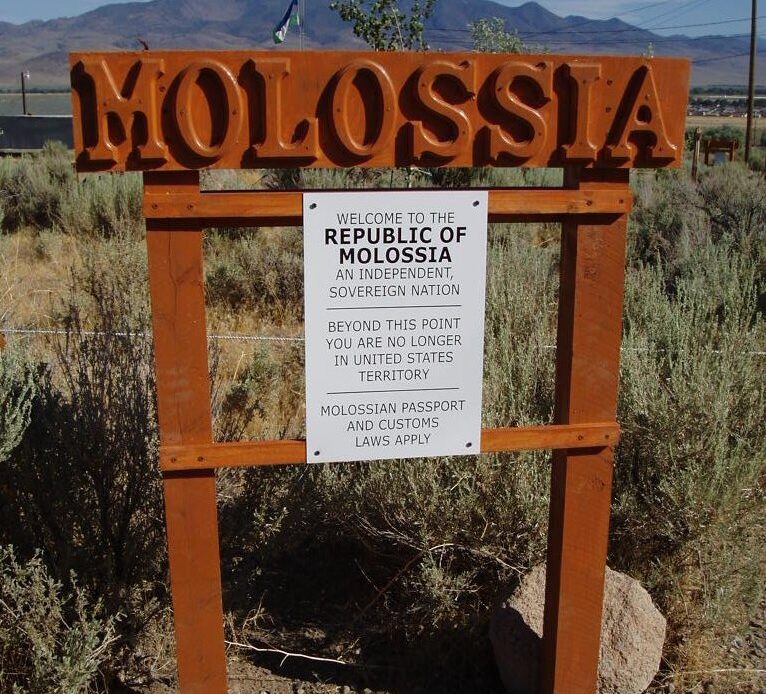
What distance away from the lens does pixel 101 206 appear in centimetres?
1188

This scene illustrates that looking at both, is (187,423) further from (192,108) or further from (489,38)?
(489,38)

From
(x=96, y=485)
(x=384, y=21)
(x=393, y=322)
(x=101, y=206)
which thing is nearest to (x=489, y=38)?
(x=384, y=21)

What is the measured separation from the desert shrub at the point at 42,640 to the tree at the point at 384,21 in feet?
28.0

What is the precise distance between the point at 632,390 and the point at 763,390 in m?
0.73

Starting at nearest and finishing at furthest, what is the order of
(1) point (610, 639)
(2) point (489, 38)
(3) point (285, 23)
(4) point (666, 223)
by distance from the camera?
1. (1) point (610, 639)
2. (4) point (666, 223)
3. (3) point (285, 23)
4. (2) point (489, 38)

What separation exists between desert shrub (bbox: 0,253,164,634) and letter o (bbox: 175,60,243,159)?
51.0 inches

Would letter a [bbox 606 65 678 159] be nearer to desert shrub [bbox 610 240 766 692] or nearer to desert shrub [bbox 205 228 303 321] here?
desert shrub [bbox 610 240 766 692]

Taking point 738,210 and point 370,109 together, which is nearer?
point 370,109

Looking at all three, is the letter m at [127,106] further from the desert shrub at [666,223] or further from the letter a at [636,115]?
the desert shrub at [666,223]

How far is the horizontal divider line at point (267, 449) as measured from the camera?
9.31ft

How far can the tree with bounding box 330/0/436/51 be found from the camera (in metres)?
10.8

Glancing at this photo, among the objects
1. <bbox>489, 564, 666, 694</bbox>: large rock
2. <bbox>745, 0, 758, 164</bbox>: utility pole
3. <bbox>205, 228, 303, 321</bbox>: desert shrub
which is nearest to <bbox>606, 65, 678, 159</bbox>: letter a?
<bbox>489, 564, 666, 694</bbox>: large rock

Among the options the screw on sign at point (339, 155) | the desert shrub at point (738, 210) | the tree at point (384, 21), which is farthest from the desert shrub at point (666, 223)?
the screw on sign at point (339, 155)

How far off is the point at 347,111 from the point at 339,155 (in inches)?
4.9
